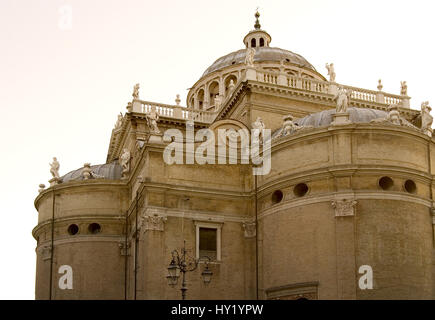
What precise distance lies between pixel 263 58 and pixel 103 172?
561 inches

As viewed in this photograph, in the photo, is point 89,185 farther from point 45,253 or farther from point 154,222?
point 154,222

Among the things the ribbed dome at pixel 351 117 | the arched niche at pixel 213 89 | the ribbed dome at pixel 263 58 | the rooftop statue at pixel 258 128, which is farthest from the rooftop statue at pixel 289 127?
the arched niche at pixel 213 89

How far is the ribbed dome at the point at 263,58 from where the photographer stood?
47.1 m

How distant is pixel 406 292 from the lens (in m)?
28.0

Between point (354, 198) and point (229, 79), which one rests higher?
point (229, 79)

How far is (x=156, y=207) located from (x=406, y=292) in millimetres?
10235

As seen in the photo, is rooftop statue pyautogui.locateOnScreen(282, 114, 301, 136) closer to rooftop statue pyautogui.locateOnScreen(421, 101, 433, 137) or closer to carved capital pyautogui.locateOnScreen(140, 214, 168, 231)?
rooftop statue pyautogui.locateOnScreen(421, 101, 433, 137)

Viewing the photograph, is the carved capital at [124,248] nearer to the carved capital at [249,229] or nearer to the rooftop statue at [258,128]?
the carved capital at [249,229]

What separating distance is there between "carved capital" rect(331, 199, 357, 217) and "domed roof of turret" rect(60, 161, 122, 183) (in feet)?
41.6

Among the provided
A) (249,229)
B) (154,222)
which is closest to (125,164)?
(154,222)

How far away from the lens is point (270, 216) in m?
31.0

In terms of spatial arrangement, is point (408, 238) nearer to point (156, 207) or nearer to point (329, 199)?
point (329, 199)

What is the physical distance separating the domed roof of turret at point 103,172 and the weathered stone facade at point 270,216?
2.09ft
